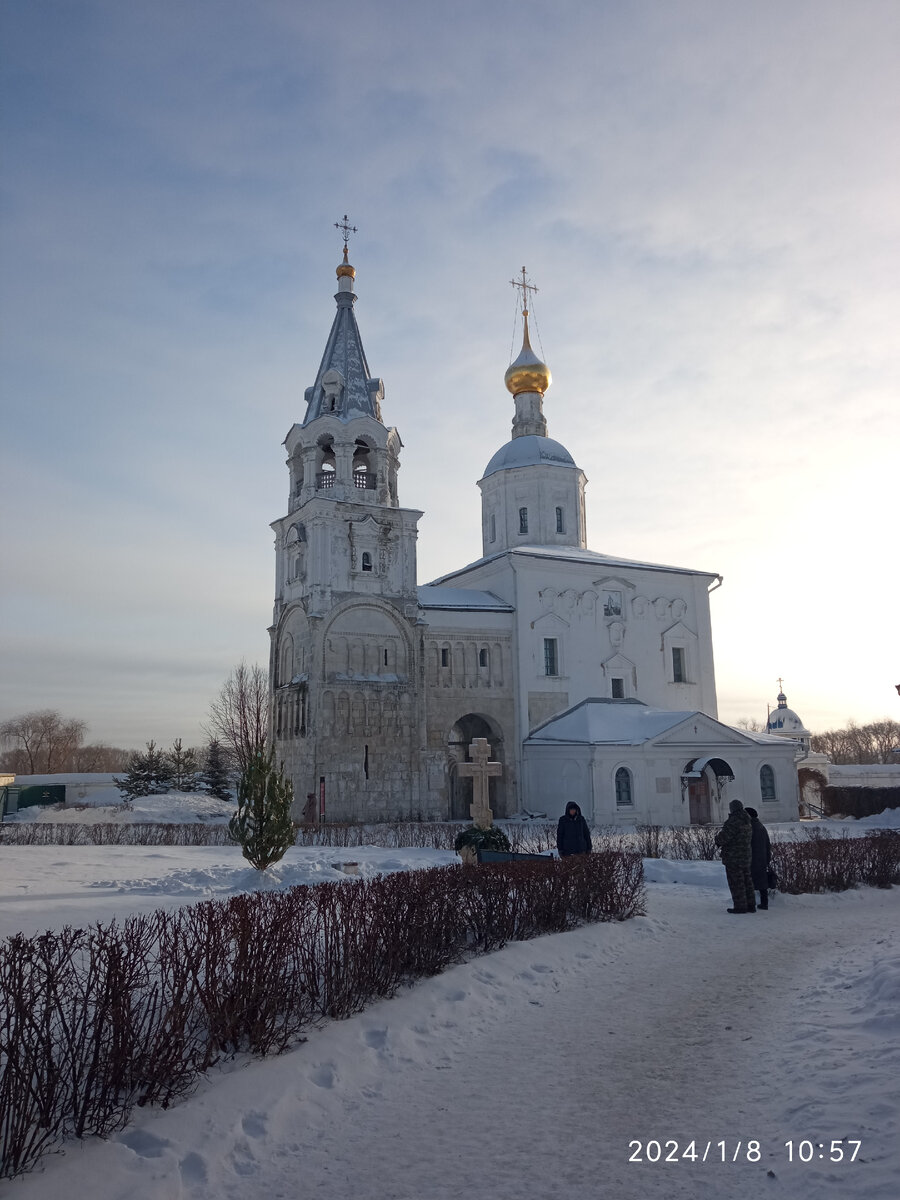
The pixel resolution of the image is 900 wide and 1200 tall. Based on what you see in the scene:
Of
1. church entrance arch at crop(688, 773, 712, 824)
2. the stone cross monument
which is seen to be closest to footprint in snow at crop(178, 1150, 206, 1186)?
the stone cross monument

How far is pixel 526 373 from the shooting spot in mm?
38312

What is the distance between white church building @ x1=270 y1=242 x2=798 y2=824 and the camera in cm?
2869

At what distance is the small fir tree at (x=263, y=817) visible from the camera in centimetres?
1354

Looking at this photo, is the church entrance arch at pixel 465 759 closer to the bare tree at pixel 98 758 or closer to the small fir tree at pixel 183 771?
the small fir tree at pixel 183 771

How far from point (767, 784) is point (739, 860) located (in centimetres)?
2078

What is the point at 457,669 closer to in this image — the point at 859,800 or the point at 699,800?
the point at 699,800

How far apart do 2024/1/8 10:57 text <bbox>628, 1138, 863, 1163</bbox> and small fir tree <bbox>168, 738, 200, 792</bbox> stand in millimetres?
33012

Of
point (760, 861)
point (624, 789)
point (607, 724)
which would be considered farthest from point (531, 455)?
point (760, 861)

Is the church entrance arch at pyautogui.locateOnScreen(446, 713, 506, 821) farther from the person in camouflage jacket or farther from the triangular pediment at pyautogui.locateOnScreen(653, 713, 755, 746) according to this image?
the person in camouflage jacket

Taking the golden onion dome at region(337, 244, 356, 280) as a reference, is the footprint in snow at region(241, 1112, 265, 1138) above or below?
below

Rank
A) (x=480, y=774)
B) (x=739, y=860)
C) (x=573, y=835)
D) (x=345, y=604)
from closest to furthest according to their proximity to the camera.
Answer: (x=739, y=860), (x=573, y=835), (x=480, y=774), (x=345, y=604)

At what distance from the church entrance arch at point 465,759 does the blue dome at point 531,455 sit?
10972mm

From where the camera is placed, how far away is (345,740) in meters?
28.9

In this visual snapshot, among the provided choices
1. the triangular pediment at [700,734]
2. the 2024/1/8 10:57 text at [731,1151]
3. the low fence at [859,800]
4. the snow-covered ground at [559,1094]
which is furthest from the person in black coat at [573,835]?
the low fence at [859,800]
